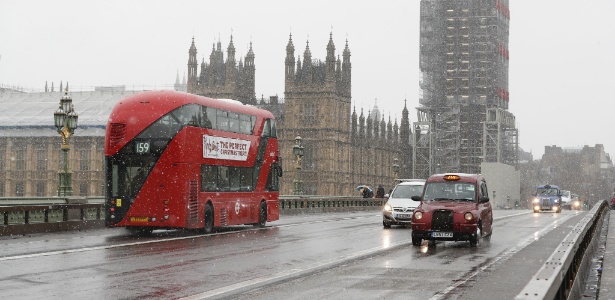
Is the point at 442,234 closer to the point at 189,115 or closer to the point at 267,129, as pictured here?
the point at 189,115

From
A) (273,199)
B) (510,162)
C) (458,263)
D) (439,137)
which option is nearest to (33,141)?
(439,137)

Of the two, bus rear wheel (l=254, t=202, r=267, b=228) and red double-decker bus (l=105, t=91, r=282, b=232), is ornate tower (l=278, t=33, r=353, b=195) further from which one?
red double-decker bus (l=105, t=91, r=282, b=232)

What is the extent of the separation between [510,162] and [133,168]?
104222 mm

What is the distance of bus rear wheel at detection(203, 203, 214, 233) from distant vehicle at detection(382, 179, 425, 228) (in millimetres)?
6534

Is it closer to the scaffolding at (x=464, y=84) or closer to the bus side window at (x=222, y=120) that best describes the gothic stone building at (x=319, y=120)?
the scaffolding at (x=464, y=84)

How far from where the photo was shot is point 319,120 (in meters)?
129

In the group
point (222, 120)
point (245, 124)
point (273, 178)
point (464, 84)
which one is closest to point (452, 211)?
point (222, 120)

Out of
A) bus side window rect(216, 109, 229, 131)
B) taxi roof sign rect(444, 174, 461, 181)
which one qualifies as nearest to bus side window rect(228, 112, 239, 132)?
bus side window rect(216, 109, 229, 131)

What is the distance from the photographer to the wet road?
39.6ft

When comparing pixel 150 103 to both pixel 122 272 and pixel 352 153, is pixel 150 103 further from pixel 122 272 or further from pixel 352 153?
pixel 352 153

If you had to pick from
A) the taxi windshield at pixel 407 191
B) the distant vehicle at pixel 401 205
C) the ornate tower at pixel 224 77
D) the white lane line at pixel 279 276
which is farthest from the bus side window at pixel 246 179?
the ornate tower at pixel 224 77

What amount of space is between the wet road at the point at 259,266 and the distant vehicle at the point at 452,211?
0.37 m

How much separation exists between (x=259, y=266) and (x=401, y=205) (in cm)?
1601

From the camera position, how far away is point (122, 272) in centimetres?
1439
